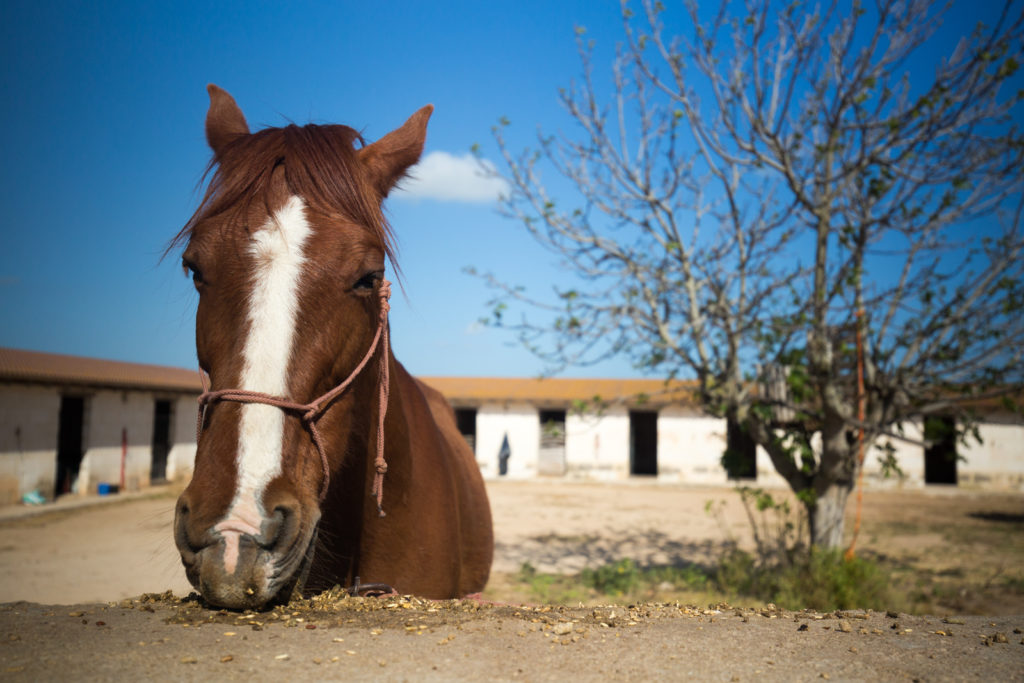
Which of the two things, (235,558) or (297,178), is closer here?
(235,558)

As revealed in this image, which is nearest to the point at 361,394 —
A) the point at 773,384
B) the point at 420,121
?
the point at 420,121

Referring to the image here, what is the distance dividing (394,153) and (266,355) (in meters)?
0.97

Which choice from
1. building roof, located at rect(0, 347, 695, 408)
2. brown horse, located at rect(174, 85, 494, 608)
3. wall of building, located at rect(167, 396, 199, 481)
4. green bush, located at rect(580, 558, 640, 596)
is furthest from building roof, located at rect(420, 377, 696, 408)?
brown horse, located at rect(174, 85, 494, 608)

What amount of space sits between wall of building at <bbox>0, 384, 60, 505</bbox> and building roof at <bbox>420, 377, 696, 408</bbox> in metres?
11.2

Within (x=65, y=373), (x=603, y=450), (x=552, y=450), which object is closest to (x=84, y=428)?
(x=65, y=373)

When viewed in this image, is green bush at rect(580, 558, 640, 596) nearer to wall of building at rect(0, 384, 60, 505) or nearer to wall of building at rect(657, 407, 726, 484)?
wall of building at rect(0, 384, 60, 505)

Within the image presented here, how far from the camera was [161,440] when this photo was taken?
1966 centimetres

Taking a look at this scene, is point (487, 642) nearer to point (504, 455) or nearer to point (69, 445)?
point (69, 445)

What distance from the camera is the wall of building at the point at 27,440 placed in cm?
1311

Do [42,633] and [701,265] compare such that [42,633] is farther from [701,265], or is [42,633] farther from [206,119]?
[701,265]

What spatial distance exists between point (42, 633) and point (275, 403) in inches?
32.1

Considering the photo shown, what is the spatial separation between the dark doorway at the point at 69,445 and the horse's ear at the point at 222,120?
1593 centimetres

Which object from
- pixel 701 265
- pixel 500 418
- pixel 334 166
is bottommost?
pixel 500 418

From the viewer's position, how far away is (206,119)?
Answer: 2217 mm
